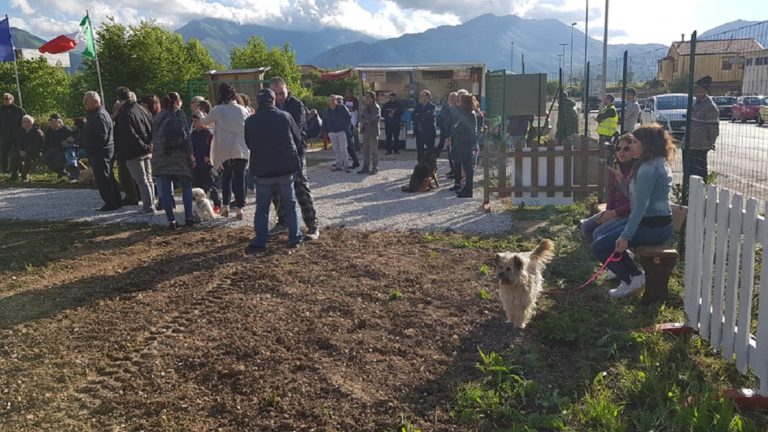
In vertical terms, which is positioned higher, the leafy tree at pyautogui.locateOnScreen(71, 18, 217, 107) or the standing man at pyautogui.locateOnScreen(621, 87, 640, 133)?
the leafy tree at pyautogui.locateOnScreen(71, 18, 217, 107)

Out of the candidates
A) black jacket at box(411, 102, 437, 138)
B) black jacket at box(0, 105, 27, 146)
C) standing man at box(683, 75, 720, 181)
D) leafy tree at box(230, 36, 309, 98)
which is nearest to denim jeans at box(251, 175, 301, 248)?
black jacket at box(411, 102, 437, 138)

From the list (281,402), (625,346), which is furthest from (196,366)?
(625,346)

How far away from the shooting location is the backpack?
7.93 m

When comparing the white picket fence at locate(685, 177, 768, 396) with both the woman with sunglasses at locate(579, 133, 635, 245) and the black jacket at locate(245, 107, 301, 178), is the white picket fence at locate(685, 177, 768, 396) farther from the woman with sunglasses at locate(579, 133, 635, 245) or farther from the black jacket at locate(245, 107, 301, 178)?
the black jacket at locate(245, 107, 301, 178)

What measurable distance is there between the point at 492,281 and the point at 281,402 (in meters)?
2.83

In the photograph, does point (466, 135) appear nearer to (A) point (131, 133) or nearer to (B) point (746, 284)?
(A) point (131, 133)

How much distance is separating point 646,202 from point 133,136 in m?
7.21

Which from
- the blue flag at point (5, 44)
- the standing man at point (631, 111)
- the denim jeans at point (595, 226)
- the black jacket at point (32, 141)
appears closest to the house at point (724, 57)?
the standing man at point (631, 111)

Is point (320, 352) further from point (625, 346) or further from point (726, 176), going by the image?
point (726, 176)

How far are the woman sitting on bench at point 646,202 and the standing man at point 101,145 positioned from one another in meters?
8.07

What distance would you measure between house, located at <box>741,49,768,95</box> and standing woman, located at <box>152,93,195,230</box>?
7.26 m

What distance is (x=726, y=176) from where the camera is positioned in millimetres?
12398

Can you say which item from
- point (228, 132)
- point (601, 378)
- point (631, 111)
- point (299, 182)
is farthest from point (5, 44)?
point (601, 378)

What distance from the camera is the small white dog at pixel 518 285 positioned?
171 inches
